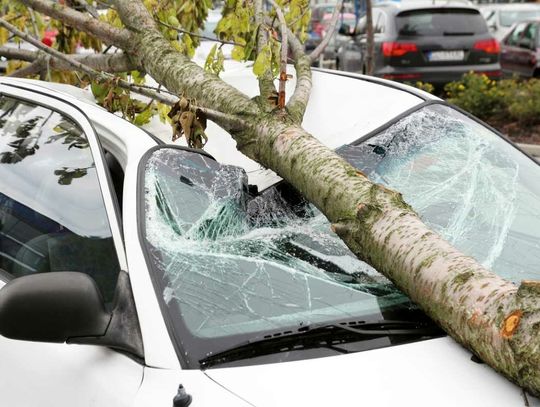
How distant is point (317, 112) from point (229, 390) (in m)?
1.89

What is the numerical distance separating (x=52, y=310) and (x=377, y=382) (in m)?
0.84

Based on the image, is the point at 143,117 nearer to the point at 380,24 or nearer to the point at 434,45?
the point at 434,45

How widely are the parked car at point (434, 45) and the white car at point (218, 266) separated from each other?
34.9 ft

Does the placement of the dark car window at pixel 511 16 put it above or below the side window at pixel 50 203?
below

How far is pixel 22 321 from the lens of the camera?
2242 millimetres

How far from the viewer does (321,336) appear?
2334 millimetres

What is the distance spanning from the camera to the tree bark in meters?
2.20

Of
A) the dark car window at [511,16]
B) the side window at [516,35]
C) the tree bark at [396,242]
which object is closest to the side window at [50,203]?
the tree bark at [396,242]

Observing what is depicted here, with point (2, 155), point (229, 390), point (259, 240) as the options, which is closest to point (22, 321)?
point (229, 390)

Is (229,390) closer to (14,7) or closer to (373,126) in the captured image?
(373,126)

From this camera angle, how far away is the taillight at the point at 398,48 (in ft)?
45.7

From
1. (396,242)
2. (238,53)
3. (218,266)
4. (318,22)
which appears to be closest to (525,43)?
(318,22)

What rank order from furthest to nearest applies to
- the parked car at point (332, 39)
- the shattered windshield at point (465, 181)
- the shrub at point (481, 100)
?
the parked car at point (332, 39), the shrub at point (481, 100), the shattered windshield at point (465, 181)

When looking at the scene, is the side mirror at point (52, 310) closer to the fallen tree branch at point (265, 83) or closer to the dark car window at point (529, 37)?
the fallen tree branch at point (265, 83)
